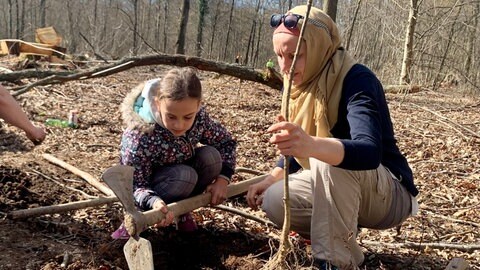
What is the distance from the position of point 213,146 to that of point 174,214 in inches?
25.7

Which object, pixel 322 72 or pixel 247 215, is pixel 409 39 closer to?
pixel 247 215

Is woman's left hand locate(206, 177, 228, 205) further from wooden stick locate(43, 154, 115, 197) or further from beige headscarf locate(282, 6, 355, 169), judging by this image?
wooden stick locate(43, 154, 115, 197)

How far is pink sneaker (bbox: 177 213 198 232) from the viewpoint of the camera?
2.72 meters

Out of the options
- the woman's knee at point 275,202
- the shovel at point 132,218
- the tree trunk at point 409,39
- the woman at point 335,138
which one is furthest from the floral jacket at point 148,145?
the tree trunk at point 409,39

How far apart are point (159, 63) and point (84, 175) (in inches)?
108

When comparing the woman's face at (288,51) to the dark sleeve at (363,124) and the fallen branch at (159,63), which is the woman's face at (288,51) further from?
the fallen branch at (159,63)

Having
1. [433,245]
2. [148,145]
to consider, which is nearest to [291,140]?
[148,145]

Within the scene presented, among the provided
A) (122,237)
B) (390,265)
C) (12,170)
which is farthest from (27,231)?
(390,265)

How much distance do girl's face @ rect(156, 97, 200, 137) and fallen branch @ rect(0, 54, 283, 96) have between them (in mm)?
2719

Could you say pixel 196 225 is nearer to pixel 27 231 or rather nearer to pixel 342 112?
pixel 27 231

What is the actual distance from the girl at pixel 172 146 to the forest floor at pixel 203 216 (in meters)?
0.20

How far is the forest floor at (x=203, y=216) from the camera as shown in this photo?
243cm

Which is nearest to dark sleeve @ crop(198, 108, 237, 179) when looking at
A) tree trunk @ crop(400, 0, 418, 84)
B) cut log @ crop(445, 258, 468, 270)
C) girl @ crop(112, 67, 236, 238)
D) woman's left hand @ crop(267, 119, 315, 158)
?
girl @ crop(112, 67, 236, 238)

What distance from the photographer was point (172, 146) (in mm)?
2588
